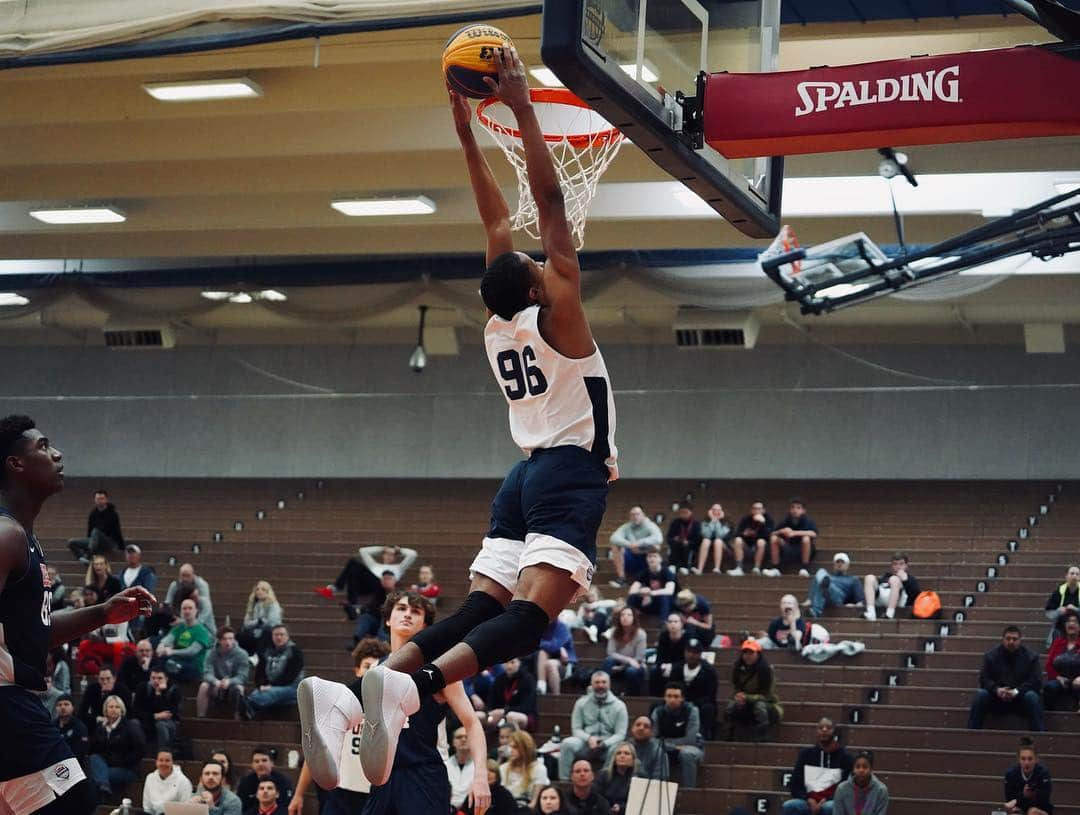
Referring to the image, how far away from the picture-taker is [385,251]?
759 inches

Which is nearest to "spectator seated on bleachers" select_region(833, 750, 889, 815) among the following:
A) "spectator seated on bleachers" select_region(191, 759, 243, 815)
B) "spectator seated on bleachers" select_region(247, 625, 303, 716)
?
"spectator seated on bleachers" select_region(191, 759, 243, 815)

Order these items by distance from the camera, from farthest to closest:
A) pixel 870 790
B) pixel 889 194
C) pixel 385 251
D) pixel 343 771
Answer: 1. pixel 385 251
2. pixel 889 194
3. pixel 870 790
4. pixel 343 771

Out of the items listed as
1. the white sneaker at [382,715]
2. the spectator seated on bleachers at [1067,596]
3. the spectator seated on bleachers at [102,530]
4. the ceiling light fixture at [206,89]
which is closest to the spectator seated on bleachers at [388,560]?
the spectator seated on bleachers at [102,530]

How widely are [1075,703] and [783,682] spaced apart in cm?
315

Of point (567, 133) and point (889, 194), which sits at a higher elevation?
point (889, 194)

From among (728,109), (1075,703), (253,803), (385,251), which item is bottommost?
(253,803)

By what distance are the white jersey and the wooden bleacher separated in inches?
371

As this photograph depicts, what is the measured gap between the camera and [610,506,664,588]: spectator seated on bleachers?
19391mm

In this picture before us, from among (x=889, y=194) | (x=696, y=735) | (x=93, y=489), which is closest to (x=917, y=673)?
(x=696, y=735)

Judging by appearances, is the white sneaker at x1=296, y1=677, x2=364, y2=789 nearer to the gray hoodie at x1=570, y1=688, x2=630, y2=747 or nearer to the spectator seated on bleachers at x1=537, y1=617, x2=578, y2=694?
the gray hoodie at x1=570, y1=688, x2=630, y2=747

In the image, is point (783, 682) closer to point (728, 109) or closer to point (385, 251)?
point (385, 251)

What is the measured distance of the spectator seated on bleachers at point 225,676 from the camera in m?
17.0

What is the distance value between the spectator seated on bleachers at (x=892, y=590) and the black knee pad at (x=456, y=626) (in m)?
13.3

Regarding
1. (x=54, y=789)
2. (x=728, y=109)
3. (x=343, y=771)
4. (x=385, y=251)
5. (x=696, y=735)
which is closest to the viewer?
(x=54, y=789)
